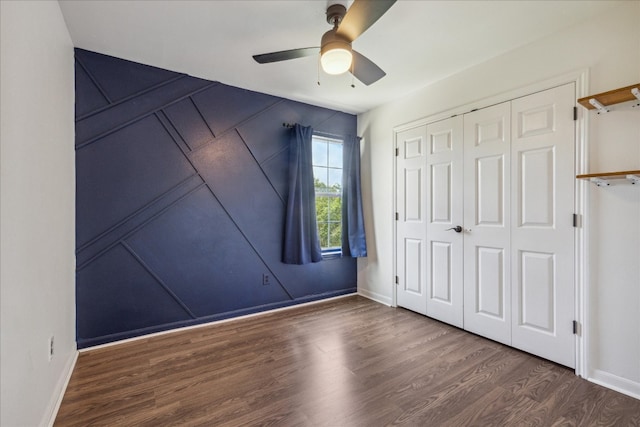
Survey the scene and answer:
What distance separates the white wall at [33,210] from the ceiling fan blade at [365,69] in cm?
174

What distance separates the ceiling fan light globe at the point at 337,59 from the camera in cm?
171

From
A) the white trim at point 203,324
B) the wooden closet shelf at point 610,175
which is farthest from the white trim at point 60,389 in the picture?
the wooden closet shelf at point 610,175

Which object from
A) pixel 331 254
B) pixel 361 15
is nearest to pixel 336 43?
pixel 361 15

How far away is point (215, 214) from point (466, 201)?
2.52 meters

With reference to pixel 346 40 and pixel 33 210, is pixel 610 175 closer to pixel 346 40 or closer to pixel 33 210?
pixel 346 40

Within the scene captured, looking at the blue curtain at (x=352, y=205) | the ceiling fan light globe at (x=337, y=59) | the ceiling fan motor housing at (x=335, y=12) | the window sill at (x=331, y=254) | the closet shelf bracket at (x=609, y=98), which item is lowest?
the window sill at (x=331, y=254)

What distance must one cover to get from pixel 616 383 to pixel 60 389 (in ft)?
11.7

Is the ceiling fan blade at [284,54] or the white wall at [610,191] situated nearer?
the white wall at [610,191]

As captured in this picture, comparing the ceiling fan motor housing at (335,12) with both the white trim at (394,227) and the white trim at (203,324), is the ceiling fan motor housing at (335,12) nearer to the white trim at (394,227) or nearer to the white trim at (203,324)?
the white trim at (394,227)

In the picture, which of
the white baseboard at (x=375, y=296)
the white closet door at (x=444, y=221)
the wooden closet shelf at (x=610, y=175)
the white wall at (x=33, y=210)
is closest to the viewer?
the white wall at (x=33, y=210)

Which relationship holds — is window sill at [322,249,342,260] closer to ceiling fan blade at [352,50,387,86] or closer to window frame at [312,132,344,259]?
window frame at [312,132,344,259]

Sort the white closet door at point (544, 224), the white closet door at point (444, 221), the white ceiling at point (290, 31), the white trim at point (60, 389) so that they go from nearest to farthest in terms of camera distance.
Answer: the white trim at point (60, 389)
the white ceiling at point (290, 31)
the white closet door at point (544, 224)
the white closet door at point (444, 221)

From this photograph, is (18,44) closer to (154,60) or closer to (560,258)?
(154,60)

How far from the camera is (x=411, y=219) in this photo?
330 centimetres
